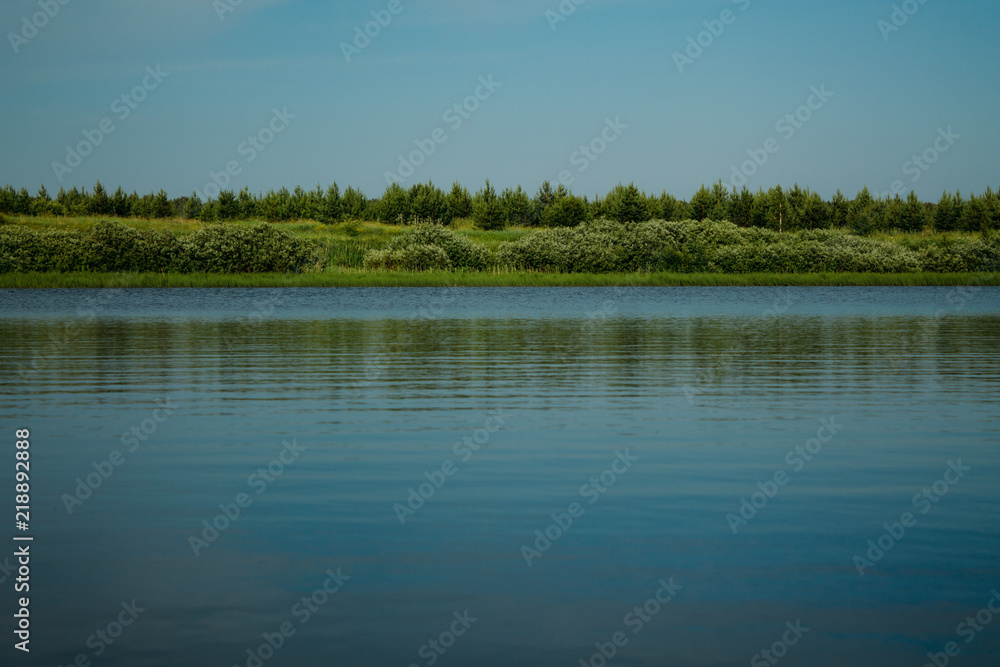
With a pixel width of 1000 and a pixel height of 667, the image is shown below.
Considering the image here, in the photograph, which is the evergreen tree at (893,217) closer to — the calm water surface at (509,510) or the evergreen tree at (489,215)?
the evergreen tree at (489,215)

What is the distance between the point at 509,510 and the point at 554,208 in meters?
128

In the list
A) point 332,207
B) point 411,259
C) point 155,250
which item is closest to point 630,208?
point 332,207

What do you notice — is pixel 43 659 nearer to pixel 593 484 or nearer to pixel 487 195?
pixel 593 484

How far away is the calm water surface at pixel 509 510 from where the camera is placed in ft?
24.8

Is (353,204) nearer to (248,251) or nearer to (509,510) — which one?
(248,251)

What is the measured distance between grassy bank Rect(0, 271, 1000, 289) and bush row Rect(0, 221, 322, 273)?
322cm

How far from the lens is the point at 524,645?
24.0ft

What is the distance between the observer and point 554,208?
13725 cm

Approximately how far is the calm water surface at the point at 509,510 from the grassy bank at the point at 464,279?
1971 inches

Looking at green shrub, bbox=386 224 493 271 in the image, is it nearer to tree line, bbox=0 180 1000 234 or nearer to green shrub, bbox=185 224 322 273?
green shrub, bbox=185 224 322 273

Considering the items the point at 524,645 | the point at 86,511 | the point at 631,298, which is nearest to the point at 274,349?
the point at 86,511

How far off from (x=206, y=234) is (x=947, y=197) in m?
99.7

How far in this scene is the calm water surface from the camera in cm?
755

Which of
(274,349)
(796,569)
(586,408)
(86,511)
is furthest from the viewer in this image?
(274,349)
